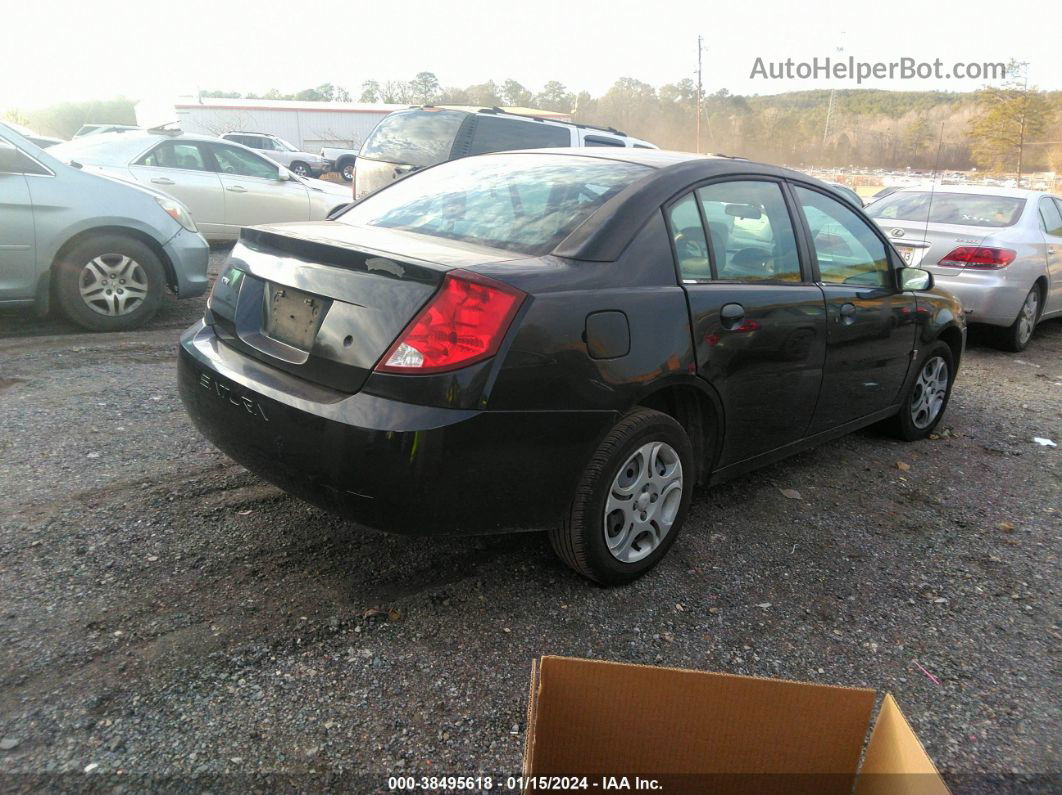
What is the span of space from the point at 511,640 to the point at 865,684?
44.7 inches

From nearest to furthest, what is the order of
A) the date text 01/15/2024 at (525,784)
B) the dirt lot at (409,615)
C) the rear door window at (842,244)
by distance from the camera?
the date text 01/15/2024 at (525,784) < the dirt lot at (409,615) < the rear door window at (842,244)

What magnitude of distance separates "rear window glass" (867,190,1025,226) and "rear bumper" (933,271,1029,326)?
642 mm

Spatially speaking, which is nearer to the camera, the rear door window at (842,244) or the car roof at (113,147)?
the rear door window at (842,244)

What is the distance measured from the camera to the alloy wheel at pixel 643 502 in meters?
2.88

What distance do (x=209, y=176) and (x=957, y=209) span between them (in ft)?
27.1

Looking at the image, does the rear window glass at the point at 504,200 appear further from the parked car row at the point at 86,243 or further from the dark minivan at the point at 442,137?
the dark minivan at the point at 442,137

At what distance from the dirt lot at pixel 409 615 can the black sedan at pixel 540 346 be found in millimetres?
344

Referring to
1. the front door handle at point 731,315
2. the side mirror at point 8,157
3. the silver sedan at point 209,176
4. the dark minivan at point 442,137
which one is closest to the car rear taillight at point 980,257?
the dark minivan at point 442,137

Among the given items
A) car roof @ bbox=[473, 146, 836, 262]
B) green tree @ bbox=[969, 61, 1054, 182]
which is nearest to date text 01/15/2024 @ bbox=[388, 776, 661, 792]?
car roof @ bbox=[473, 146, 836, 262]

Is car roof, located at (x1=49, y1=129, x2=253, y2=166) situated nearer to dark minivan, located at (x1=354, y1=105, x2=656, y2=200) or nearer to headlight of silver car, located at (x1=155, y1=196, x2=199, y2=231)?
dark minivan, located at (x1=354, y1=105, x2=656, y2=200)

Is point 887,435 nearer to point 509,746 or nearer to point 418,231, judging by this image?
point 418,231

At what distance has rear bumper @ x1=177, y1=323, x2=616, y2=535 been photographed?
7.80ft

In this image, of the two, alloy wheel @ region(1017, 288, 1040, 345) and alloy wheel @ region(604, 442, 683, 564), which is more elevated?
alloy wheel @ region(604, 442, 683, 564)

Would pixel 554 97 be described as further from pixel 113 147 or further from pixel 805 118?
pixel 113 147
